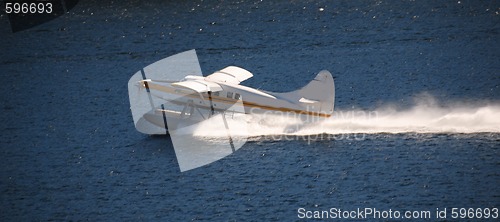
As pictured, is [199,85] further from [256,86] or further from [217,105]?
[256,86]

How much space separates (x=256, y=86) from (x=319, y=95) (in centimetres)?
1609

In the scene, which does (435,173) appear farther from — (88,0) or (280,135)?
(88,0)

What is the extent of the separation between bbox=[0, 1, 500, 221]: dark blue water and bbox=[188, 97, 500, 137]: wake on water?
87 centimetres

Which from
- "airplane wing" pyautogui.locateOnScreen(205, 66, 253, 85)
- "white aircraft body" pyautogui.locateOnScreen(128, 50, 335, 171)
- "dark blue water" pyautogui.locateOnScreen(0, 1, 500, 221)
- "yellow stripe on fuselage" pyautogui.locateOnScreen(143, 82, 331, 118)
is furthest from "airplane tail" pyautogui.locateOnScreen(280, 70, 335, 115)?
"airplane wing" pyautogui.locateOnScreen(205, 66, 253, 85)

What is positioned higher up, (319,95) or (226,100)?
(319,95)

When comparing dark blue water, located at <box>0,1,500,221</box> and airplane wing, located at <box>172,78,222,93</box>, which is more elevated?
airplane wing, located at <box>172,78,222,93</box>

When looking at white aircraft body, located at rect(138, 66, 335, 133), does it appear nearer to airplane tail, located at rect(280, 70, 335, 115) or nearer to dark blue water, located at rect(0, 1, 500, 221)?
airplane tail, located at rect(280, 70, 335, 115)

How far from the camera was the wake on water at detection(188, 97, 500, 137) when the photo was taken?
47.0 meters

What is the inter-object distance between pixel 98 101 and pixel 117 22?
29.3 m

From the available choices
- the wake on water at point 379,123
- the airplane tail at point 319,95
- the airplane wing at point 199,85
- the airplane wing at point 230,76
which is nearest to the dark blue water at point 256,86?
the wake on water at point 379,123

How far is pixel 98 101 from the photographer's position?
58.9 m

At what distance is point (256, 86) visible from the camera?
60938 mm

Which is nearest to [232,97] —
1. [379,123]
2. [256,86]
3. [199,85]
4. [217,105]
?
[217,105]

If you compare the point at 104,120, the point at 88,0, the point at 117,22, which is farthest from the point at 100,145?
the point at 88,0
